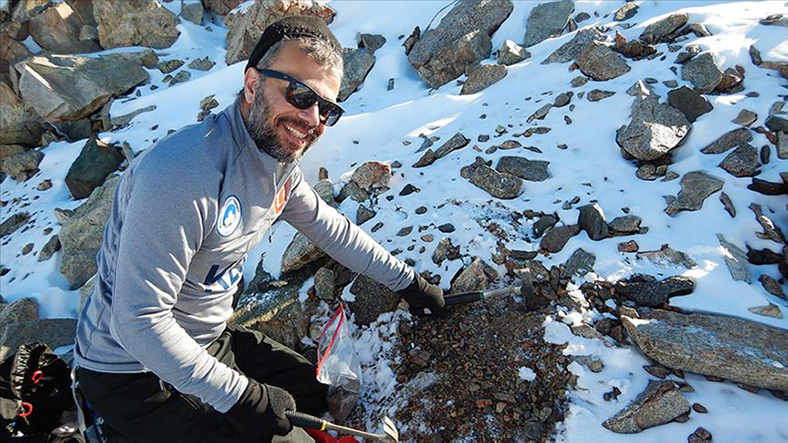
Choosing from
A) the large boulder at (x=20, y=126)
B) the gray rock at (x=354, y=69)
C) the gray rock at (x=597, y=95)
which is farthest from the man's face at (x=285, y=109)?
the large boulder at (x=20, y=126)

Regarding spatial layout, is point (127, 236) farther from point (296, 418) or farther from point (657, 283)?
point (657, 283)

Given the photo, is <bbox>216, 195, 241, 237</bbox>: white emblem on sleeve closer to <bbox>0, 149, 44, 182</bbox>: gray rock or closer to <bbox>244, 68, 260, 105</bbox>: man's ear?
<bbox>244, 68, 260, 105</bbox>: man's ear

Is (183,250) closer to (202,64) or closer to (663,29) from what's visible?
(663,29)

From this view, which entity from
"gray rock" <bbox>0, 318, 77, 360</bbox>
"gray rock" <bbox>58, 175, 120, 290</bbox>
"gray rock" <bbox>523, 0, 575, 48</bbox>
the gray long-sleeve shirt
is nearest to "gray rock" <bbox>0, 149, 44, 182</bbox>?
"gray rock" <bbox>58, 175, 120, 290</bbox>

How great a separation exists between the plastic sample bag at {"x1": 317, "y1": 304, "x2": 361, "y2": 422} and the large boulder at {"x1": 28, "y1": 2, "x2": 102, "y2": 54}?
10.2 meters

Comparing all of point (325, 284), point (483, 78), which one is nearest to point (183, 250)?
point (325, 284)

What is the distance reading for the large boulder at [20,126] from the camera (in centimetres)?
916

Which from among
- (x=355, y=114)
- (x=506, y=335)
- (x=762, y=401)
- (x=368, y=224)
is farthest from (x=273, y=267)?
(x=762, y=401)

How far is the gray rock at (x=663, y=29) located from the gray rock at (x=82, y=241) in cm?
693

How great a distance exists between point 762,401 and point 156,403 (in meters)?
3.52

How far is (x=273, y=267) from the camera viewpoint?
15.2ft

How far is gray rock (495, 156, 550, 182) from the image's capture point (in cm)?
470

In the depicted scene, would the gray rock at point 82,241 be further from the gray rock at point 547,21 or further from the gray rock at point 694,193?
the gray rock at point 547,21

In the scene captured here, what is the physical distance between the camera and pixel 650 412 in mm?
2840
